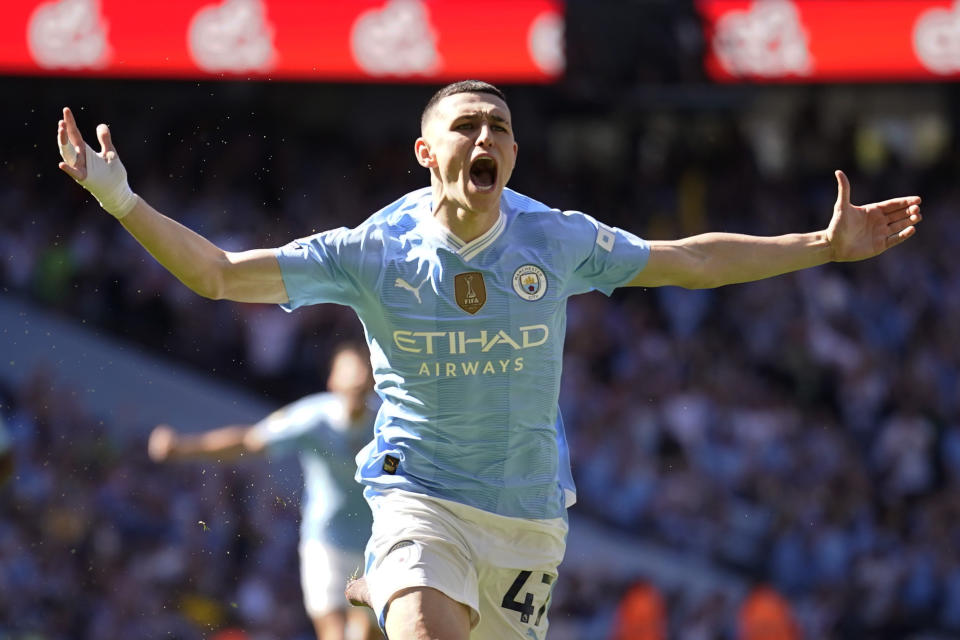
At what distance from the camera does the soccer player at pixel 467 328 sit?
17.1ft

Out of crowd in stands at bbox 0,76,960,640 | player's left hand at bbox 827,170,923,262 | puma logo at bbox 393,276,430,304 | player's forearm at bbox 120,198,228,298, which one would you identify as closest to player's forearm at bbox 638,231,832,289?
player's left hand at bbox 827,170,923,262

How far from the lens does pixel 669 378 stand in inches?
612

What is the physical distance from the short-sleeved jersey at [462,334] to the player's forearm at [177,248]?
27cm

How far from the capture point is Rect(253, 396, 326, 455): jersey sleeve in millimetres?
8648

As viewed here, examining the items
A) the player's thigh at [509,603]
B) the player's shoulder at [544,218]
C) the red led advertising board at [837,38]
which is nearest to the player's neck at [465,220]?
the player's shoulder at [544,218]

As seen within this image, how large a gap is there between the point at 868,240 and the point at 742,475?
9.63 m

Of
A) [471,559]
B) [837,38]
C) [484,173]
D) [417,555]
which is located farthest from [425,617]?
[837,38]

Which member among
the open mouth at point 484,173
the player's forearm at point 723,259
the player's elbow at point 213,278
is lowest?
the player's elbow at point 213,278

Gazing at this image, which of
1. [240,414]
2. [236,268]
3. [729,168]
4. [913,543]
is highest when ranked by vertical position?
[729,168]

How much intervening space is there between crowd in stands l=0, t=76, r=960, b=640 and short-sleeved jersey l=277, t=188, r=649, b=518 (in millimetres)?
7627

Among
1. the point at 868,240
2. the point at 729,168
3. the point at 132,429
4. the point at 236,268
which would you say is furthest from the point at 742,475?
the point at 236,268

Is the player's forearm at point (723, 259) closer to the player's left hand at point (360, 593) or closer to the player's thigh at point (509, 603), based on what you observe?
the player's thigh at point (509, 603)

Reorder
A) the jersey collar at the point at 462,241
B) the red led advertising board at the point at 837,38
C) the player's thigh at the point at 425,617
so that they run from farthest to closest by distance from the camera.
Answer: the red led advertising board at the point at 837,38 → the jersey collar at the point at 462,241 → the player's thigh at the point at 425,617

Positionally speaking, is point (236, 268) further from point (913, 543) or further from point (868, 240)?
point (913, 543)
